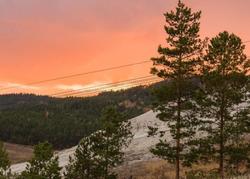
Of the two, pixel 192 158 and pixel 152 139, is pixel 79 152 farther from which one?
pixel 152 139

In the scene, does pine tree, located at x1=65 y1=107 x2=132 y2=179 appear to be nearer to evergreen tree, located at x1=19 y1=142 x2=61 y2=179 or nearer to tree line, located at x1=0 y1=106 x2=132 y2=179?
tree line, located at x1=0 y1=106 x2=132 y2=179

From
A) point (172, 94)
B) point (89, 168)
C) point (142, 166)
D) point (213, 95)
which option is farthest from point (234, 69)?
point (142, 166)

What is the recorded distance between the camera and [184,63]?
4722cm

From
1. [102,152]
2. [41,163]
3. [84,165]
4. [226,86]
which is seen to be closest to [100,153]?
[102,152]

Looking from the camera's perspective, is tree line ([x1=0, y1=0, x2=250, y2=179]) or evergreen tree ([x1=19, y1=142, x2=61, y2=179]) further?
evergreen tree ([x1=19, y1=142, x2=61, y2=179])

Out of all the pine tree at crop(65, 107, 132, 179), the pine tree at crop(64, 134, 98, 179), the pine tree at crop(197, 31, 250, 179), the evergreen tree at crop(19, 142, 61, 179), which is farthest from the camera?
the evergreen tree at crop(19, 142, 61, 179)

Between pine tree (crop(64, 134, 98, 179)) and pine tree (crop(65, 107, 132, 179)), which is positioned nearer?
pine tree (crop(65, 107, 132, 179))

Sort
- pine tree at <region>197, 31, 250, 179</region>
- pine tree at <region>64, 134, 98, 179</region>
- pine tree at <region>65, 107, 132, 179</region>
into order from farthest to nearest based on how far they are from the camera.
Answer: pine tree at <region>64, 134, 98, 179</region>
pine tree at <region>65, 107, 132, 179</region>
pine tree at <region>197, 31, 250, 179</region>

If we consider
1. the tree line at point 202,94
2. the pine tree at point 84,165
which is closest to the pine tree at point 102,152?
the pine tree at point 84,165

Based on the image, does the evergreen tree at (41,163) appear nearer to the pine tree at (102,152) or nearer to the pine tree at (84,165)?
the pine tree at (102,152)

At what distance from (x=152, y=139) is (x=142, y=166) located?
18299 millimetres

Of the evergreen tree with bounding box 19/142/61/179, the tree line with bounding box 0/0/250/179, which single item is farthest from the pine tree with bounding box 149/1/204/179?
the evergreen tree with bounding box 19/142/61/179

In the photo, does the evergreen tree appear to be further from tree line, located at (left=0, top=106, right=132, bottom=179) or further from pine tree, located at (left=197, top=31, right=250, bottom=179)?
pine tree, located at (left=197, top=31, right=250, bottom=179)

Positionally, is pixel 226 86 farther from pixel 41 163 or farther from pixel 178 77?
pixel 41 163
